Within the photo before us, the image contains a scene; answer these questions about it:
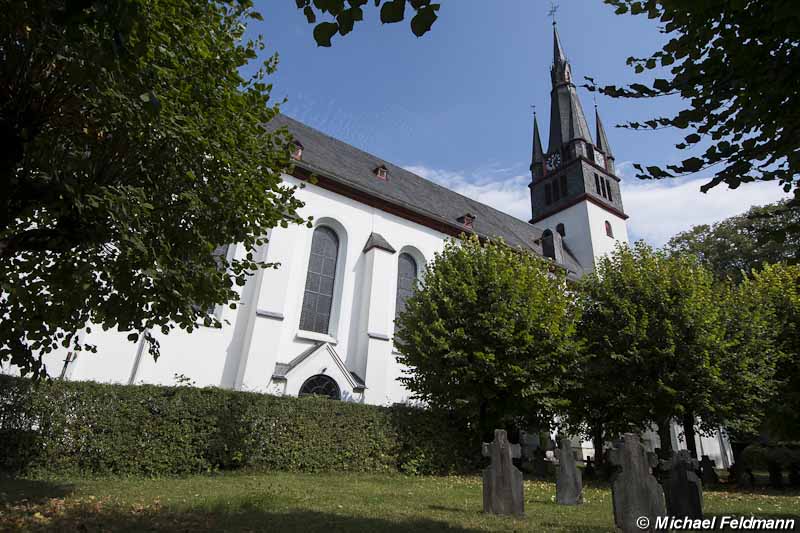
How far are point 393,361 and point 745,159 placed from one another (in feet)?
49.6

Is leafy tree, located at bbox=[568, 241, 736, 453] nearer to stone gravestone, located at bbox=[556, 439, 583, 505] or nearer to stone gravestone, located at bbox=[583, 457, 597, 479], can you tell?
stone gravestone, located at bbox=[583, 457, 597, 479]

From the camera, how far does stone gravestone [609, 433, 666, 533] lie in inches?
211

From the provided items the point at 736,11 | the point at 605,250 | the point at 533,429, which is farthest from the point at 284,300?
the point at 605,250

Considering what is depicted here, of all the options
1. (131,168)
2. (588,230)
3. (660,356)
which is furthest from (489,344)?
(588,230)

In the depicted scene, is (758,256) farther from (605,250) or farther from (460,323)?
(460,323)

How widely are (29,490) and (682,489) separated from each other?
363 inches

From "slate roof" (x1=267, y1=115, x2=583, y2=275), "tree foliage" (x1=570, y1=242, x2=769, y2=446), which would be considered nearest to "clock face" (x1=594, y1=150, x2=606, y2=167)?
"slate roof" (x1=267, y1=115, x2=583, y2=275)

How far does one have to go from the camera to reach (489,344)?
13312mm

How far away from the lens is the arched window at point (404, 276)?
771 inches

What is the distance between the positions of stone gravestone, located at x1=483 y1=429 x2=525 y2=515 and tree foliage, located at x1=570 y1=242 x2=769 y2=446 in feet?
27.0

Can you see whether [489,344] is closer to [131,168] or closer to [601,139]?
[131,168]

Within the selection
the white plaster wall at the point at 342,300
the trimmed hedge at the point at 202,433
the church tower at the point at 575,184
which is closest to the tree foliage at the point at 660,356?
the trimmed hedge at the point at 202,433

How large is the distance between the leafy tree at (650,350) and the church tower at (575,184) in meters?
14.7

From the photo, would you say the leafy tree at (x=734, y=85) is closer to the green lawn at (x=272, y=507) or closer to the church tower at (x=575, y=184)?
the green lawn at (x=272, y=507)
